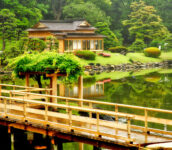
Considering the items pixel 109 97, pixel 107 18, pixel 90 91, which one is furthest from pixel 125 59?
pixel 109 97

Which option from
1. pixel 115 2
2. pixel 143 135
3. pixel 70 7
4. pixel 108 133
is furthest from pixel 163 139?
pixel 115 2

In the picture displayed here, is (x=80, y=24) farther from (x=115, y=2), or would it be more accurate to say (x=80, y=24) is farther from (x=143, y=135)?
(x=143, y=135)

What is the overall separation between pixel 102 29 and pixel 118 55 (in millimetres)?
8900

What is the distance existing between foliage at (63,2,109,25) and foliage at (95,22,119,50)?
4.09 meters

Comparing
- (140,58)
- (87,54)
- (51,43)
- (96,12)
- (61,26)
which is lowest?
(140,58)

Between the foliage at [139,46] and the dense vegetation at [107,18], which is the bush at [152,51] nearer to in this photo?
the dense vegetation at [107,18]

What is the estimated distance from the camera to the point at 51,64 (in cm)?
1698

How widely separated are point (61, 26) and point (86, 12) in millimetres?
11925

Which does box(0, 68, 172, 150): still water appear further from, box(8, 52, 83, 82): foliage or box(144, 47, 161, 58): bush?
box(144, 47, 161, 58): bush

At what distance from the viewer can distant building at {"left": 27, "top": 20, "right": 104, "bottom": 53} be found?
6203 centimetres

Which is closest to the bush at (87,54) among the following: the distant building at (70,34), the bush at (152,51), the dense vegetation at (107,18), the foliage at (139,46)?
the distant building at (70,34)

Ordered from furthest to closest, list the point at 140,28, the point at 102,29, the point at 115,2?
1. the point at 115,2
2. the point at 140,28
3. the point at 102,29

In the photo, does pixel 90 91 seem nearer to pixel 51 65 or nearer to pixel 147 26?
pixel 51 65

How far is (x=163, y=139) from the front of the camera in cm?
1102
